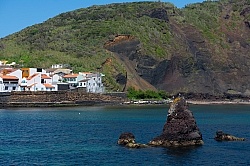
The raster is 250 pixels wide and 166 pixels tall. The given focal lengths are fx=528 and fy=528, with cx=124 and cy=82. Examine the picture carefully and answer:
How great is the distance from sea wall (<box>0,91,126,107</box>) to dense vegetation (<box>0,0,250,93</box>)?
12.7 meters

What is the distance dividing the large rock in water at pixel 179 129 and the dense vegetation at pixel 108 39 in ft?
265

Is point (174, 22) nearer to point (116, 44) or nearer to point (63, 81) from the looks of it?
point (116, 44)

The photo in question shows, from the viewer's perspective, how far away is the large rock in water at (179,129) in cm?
4938

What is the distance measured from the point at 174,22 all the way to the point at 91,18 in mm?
29531

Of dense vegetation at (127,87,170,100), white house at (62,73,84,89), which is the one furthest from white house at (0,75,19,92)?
dense vegetation at (127,87,170,100)

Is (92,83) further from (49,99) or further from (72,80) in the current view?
(49,99)

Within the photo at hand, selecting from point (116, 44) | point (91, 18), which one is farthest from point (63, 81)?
point (91, 18)

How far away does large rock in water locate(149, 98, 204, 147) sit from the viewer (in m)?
49.4

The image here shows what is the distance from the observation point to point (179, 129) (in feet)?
161

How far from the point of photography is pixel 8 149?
4797 centimetres

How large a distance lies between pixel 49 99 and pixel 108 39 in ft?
158

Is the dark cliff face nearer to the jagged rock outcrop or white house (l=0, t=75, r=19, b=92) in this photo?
white house (l=0, t=75, r=19, b=92)

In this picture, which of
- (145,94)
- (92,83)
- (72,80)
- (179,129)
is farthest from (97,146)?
(145,94)

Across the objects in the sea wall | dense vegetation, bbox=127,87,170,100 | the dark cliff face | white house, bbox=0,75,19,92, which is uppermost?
A: the dark cliff face
